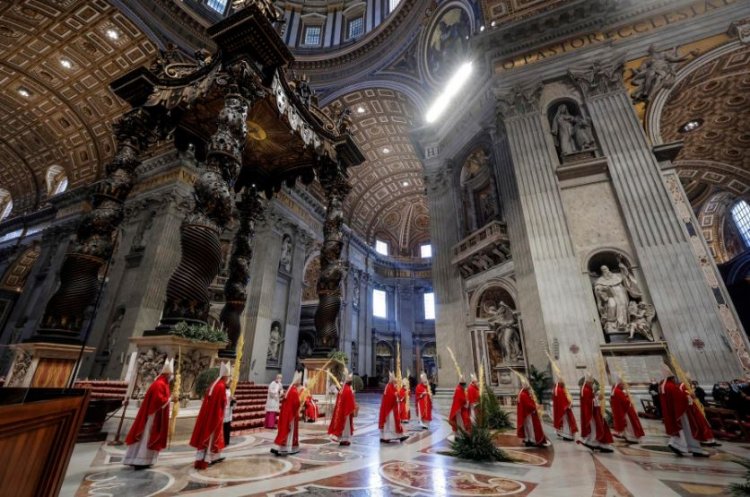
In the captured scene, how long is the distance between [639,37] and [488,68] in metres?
4.22

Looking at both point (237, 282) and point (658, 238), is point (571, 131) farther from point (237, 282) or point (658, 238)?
point (237, 282)

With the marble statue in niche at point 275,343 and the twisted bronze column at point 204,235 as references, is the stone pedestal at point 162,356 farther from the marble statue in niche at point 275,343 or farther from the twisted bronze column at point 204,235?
the marble statue in niche at point 275,343

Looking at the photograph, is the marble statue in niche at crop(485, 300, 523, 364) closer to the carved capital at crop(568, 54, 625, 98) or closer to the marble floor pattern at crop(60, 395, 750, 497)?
the marble floor pattern at crop(60, 395, 750, 497)

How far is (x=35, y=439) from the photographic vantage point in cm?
110

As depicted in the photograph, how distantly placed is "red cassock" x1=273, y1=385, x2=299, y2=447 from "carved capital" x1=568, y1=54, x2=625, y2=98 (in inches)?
440

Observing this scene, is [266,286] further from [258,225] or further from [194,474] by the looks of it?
[194,474]

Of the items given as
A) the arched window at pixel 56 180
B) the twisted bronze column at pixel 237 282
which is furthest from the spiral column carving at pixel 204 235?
the arched window at pixel 56 180

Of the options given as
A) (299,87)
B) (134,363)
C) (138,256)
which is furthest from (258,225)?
(134,363)

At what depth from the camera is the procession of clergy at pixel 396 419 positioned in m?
3.36

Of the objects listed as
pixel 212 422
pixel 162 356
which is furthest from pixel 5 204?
pixel 212 422

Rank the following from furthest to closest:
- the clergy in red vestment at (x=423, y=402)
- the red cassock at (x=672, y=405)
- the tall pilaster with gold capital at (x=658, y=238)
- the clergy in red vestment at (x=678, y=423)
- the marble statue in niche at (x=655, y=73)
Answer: the marble statue in niche at (x=655, y=73) < the clergy in red vestment at (x=423, y=402) < the tall pilaster with gold capital at (x=658, y=238) < the red cassock at (x=672, y=405) < the clergy in red vestment at (x=678, y=423)

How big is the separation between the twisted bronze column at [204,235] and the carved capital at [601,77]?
10080mm

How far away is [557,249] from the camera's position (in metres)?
8.18

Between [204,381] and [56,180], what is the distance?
23.8 metres
